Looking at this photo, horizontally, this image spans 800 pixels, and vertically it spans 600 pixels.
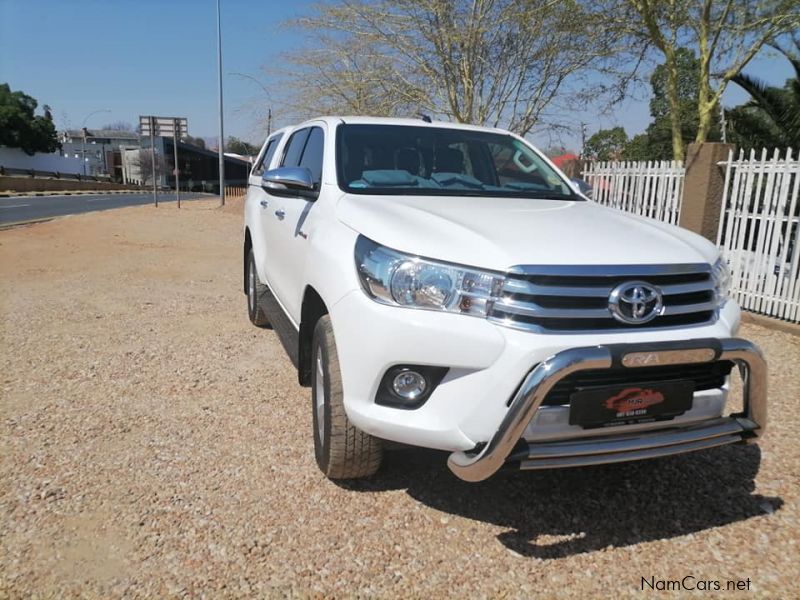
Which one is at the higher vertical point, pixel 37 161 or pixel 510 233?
pixel 37 161

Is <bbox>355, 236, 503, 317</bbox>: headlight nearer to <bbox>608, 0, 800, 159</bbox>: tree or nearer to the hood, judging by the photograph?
the hood

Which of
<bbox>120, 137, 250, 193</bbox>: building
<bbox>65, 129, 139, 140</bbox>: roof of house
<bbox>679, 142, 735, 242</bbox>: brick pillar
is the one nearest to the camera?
→ <bbox>679, 142, 735, 242</bbox>: brick pillar

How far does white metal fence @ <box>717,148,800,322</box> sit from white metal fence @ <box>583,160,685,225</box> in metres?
0.83

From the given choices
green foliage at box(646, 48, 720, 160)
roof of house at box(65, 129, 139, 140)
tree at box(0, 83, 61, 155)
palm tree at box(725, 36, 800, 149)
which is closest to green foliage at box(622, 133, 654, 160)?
green foliage at box(646, 48, 720, 160)

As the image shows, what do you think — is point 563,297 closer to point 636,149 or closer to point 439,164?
point 439,164

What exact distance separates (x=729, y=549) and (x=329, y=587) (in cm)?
169

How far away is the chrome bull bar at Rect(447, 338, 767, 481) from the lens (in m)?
2.11

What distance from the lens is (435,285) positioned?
2326 millimetres

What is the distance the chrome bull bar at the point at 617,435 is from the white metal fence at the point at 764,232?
4572mm

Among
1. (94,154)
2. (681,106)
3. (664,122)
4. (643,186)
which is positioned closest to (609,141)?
(664,122)

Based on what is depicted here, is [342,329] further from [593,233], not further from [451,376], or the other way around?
[593,233]

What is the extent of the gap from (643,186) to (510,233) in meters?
6.75

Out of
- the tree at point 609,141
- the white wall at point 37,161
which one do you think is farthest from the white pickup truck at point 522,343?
the white wall at point 37,161

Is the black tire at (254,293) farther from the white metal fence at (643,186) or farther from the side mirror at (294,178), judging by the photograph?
the white metal fence at (643,186)
